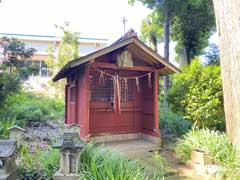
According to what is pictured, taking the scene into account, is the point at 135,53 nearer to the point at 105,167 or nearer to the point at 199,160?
the point at 199,160

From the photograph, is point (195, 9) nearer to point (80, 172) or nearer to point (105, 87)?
point (105, 87)

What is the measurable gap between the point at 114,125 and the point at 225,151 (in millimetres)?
3631

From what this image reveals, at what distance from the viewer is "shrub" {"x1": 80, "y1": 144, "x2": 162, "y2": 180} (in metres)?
3.15

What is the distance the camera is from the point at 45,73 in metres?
19.0

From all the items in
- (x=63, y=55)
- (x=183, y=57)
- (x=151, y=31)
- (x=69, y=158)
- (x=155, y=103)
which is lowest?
(x=69, y=158)

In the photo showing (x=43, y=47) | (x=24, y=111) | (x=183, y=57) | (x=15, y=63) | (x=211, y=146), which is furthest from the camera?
(x=43, y=47)

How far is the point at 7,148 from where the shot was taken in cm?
316

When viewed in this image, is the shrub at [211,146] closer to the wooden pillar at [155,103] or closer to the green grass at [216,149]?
the green grass at [216,149]

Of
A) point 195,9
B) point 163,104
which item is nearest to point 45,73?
point 163,104

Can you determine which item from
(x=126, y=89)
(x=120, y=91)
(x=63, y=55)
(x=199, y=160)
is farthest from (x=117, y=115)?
(x=63, y=55)

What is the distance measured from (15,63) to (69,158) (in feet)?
21.8

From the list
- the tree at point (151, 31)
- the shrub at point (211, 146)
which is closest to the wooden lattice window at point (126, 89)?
the shrub at point (211, 146)

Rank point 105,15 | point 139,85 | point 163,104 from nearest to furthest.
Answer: point 139,85
point 163,104
point 105,15

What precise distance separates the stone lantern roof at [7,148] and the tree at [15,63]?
534 centimetres
